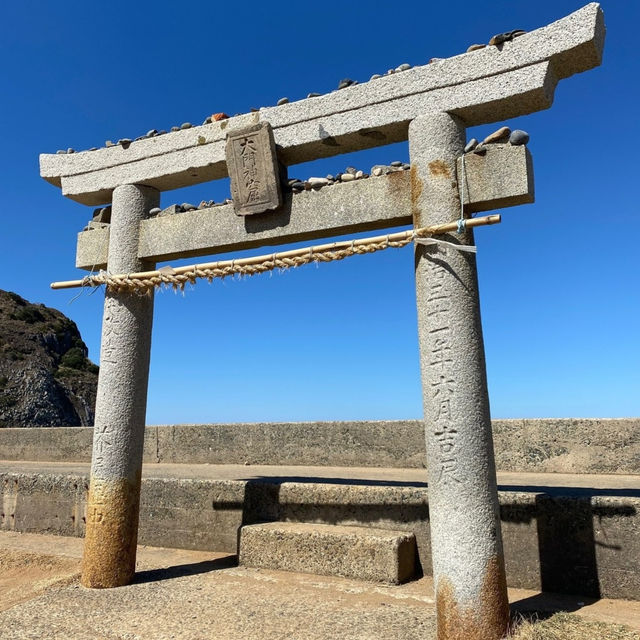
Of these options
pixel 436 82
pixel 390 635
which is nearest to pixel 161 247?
pixel 436 82

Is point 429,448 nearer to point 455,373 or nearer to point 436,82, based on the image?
point 455,373

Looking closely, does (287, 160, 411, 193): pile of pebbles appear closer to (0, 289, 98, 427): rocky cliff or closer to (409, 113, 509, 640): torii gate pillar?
(409, 113, 509, 640): torii gate pillar

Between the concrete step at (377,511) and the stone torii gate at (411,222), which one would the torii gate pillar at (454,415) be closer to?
the stone torii gate at (411,222)

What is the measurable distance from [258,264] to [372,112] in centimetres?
154

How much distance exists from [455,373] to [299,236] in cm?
179

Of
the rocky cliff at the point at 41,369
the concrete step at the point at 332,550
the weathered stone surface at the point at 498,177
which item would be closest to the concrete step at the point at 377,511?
the concrete step at the point at 332,550

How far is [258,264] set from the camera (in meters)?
4.52

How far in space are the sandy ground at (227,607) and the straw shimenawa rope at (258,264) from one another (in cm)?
265

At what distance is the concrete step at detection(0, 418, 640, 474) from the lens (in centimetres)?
668

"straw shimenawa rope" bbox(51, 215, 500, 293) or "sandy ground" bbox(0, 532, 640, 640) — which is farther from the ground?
"straw shimenawa rope" bbox(51, 215, 500, 293)

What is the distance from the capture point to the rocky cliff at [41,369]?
34.4m

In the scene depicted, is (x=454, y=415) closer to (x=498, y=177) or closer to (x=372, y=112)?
(x=498, y=177)

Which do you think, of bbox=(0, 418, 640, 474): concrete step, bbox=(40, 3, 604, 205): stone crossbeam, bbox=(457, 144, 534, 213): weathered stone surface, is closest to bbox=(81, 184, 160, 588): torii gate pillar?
bbox=(40, 3, 604, 205): stone crossbeam

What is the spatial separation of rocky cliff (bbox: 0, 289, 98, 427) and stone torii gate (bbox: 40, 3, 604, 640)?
31119 millimetres
